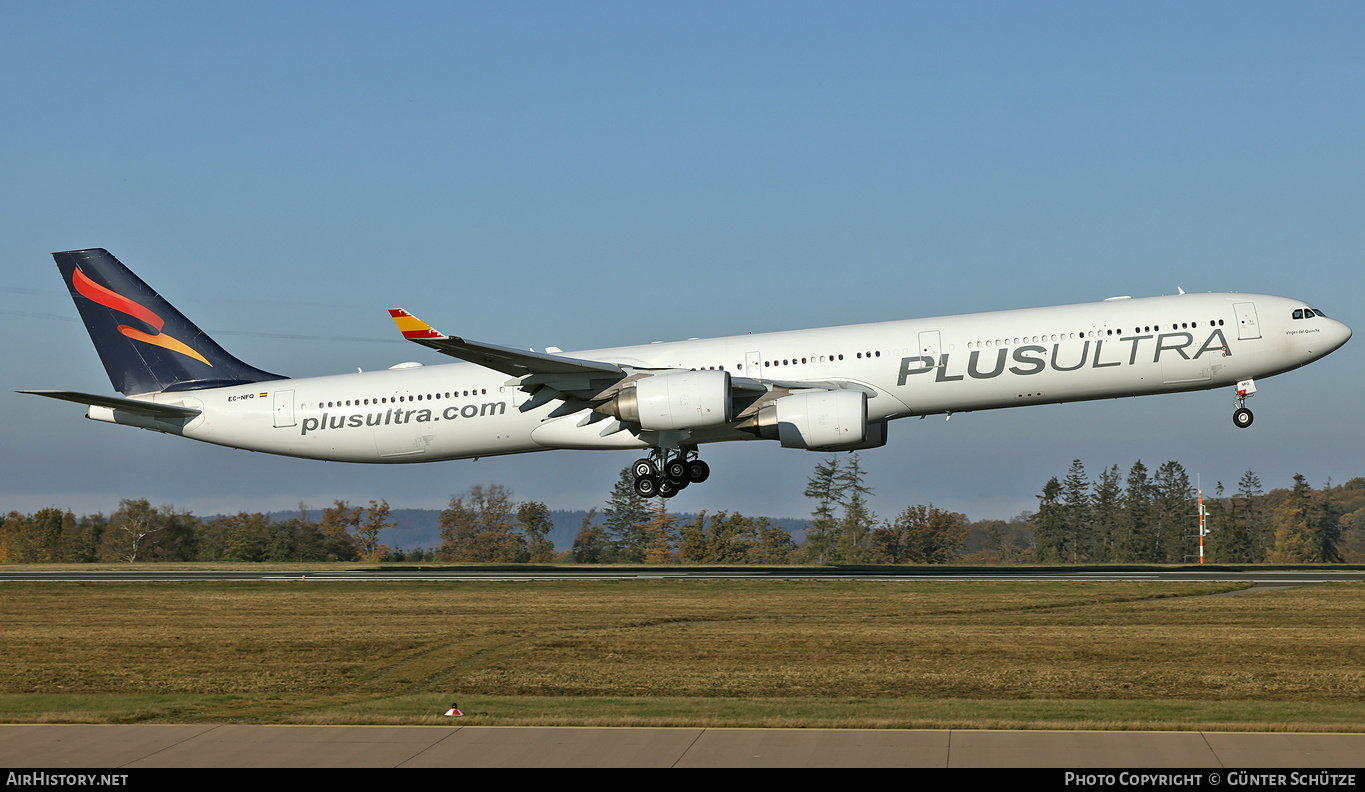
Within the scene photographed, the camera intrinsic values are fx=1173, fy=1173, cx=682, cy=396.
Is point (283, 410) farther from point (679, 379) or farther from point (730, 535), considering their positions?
point (730, 535)

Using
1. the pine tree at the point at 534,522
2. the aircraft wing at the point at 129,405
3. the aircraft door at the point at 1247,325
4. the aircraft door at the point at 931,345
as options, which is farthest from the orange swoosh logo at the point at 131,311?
the pine tree at the point at 534,522

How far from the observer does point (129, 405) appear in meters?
39.0

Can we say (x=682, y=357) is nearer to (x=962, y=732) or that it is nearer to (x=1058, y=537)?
(x=962, y=732)

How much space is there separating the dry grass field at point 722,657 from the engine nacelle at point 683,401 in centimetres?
479

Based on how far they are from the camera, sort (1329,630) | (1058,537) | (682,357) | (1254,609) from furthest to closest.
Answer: (1058,537) < (682,357) < (1254,609) < (1329,630)

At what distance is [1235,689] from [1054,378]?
55.5ft

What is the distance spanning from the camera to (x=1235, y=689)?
1747cm

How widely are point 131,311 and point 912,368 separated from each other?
27.5 m

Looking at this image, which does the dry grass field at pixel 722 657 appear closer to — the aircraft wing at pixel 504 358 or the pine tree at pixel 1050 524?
the aircraft wing at pixel 504 358

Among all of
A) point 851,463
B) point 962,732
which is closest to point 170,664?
point 962,732

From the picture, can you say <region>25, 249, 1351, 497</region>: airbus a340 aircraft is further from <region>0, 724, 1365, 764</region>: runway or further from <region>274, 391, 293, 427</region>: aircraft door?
<region>0, 724, 1365, 764</region>: runway

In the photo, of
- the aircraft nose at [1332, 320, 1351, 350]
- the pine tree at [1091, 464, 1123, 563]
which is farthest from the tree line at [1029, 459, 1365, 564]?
the aircraft nose at [1332, 320, 1351, 350]

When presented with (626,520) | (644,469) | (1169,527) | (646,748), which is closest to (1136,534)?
(1169,527)

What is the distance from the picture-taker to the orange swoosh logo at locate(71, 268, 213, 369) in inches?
1636
